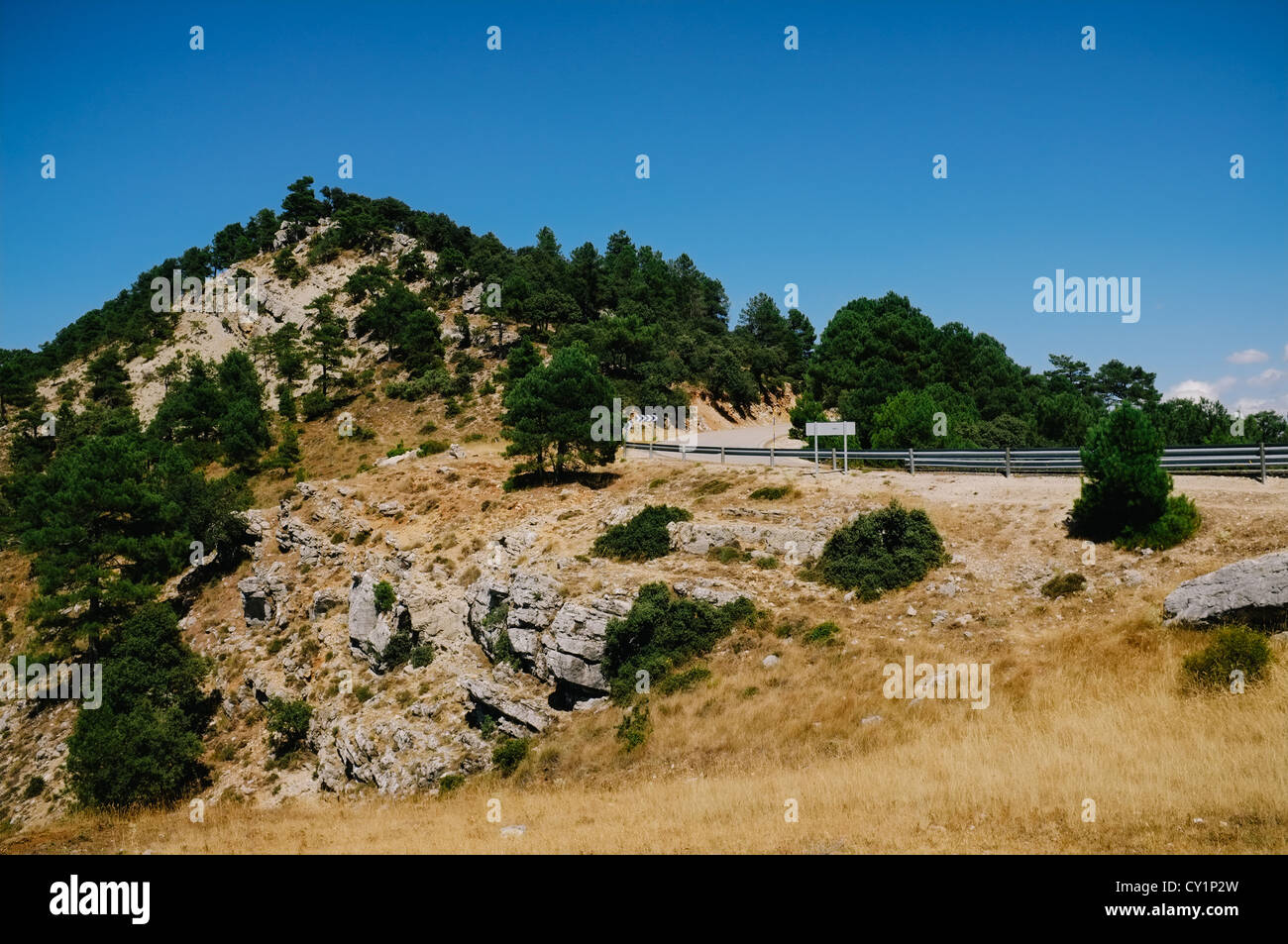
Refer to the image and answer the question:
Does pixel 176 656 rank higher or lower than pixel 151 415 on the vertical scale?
lower

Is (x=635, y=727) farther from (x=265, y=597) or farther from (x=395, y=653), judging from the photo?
(x=265, y=597)

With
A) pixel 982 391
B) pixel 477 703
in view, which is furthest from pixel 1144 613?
pixel 982 391

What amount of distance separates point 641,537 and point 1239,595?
2002cm

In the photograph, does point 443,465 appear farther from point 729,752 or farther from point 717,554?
point 729,752

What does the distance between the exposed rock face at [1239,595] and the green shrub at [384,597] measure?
30.6 meters

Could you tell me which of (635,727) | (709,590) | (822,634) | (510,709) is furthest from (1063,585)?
(510,709)

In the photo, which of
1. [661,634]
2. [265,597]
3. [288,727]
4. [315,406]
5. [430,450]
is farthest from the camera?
[315,406]

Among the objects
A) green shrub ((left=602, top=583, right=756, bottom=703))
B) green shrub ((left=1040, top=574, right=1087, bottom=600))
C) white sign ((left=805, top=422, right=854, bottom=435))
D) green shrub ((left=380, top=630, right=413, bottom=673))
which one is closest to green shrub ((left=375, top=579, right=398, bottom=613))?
green shrub ((left=380, top=630, right=413, bottom=673))

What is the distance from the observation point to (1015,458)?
104ft

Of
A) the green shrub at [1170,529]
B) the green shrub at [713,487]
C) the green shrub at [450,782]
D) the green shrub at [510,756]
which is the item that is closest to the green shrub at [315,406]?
the green shrub at [713,487]

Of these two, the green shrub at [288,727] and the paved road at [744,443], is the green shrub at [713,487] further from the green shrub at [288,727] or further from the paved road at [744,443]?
the green shrub at [288,727]

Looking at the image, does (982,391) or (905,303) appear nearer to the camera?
(982,391)
